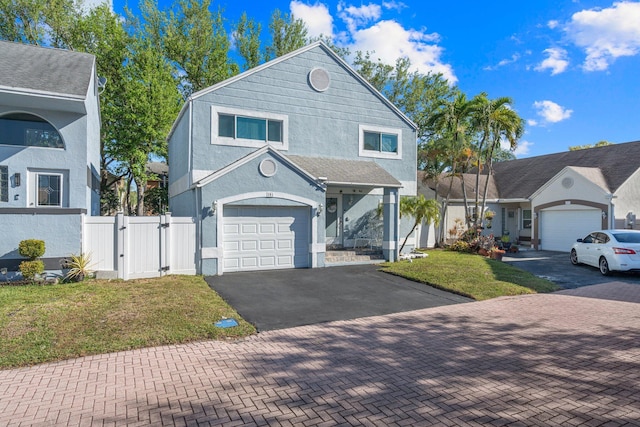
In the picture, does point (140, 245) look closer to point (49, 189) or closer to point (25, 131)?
point (49, 189)

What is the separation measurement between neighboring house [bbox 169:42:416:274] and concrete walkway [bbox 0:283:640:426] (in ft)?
21.3

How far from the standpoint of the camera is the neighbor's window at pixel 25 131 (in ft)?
38.1

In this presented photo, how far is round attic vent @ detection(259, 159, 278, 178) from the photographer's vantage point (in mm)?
12719

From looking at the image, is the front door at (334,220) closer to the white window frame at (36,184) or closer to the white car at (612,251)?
the white window frame at (36,184)

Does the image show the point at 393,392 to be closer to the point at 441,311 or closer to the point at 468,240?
the point at 441,311

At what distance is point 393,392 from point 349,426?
945mm

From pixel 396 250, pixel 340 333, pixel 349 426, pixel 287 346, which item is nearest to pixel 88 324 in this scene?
pixel 287 346

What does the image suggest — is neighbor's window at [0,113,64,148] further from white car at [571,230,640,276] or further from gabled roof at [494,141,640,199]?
gabled roof at [494,141,640,199]

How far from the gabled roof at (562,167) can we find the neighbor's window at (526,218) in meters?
1.33

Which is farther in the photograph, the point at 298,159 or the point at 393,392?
the point at 298,159

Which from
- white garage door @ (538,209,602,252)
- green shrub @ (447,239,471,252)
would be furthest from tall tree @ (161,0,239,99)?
white garage door @ (538,209,602,252)

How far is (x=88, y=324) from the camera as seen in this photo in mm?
6773

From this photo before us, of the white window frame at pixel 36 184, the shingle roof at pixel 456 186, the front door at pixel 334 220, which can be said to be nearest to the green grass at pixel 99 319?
the white window frame at pixel 36 184

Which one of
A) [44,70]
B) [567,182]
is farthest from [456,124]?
[44,70]
